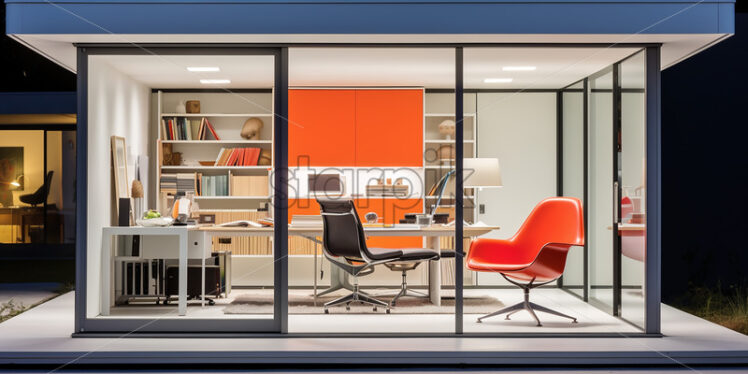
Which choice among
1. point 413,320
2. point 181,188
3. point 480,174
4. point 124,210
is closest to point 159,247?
point 124,210

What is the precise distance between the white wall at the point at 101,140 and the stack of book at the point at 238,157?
1.36 meters

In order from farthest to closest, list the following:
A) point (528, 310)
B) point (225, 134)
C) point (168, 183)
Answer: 1. point (225, 134)
2. point (168, 183)
3. point (528, 310)

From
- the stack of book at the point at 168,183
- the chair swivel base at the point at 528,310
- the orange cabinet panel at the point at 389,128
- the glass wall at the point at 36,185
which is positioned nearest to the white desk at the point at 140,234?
the stack of book at the point at 168,183

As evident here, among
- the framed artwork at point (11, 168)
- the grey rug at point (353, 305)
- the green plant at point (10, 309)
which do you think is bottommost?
the green plant at point (10, 309)

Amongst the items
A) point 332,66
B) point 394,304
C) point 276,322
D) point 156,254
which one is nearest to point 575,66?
point 332,66

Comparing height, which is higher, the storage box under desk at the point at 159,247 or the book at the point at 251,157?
the book at the point at 251,157

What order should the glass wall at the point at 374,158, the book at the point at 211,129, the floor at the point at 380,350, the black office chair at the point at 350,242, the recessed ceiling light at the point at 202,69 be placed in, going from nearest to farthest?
the floor at the point at 380,350 → the black office chair at the point at 350,242 → the recessed ceiling light at the point at 202,69 → the glass wall at the point at 374,158 → the book at the point at 211,129

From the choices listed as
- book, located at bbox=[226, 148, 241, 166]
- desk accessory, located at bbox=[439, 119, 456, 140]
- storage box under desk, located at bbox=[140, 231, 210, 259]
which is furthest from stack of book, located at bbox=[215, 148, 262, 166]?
storage box under desk, located at bbox=[140, 231, 210, 259]

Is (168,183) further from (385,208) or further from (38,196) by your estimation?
(38,196)

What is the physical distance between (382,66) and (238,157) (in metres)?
2.49

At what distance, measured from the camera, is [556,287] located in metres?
8.66

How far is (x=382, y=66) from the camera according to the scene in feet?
23.4

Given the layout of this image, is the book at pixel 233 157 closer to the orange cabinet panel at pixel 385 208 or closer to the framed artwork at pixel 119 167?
the orange cabinet panel at pixel 385 208

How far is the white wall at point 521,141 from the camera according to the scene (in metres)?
8.63
